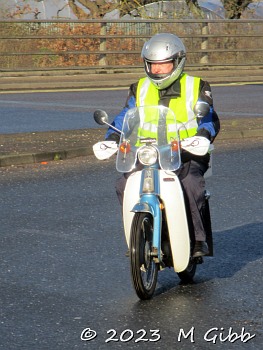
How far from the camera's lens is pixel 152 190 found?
20.2 feet

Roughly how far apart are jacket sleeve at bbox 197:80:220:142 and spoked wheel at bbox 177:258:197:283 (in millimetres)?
785

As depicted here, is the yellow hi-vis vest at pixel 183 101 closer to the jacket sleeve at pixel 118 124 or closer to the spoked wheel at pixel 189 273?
the jacket sleeve at pixel 118 124

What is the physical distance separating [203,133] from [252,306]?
1.02 metres

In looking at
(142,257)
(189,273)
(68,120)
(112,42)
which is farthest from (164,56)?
(112,42)

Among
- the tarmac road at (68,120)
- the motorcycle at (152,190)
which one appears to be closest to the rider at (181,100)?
the motorcycle at (152,190)

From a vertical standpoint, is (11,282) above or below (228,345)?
below

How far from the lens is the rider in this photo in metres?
6.36

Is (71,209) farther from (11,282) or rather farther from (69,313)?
(69,313)

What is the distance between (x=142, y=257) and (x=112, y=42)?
24.5 meters

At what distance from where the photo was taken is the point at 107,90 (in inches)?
968

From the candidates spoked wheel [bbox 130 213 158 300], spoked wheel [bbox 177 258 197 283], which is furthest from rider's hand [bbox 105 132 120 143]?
spoked wheel [bbox 177 258 197 283]

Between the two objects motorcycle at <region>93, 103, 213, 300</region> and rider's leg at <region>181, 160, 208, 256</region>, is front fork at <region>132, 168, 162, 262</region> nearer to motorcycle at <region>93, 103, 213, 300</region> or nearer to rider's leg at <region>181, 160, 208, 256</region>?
motorcycle at <region>93, 103, 213, 300</region>

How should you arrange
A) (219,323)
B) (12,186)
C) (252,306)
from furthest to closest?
(12,186)
(252,306)
(219,323)

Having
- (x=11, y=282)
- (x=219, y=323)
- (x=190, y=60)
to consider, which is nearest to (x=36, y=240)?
(x=11, y=282)
